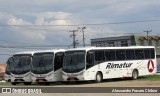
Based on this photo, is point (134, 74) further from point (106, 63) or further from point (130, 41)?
point (130, 41)

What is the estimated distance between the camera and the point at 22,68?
36.0 metres

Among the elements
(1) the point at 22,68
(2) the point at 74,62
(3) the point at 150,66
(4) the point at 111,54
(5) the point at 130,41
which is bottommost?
(3) the point at 150,66

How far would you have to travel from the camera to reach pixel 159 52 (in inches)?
4173

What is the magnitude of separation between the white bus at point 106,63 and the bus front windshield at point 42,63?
3.62ft

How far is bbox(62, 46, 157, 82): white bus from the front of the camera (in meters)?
33.6

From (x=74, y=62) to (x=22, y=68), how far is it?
15.8 feet

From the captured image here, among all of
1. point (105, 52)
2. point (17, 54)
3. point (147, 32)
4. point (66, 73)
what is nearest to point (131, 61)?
point (105, 52)

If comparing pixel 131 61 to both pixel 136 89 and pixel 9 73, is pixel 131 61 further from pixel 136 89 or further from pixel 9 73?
pixel 136 89

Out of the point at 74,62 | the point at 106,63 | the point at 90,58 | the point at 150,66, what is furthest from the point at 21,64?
the point at 150,66

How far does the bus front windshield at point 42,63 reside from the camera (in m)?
34.5

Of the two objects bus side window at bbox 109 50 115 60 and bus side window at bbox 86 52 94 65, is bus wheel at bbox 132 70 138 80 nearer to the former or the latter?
bus side window at bbox 109 50 115 60

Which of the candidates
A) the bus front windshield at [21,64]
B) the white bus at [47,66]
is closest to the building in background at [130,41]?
the bus front windshield at [21,64]

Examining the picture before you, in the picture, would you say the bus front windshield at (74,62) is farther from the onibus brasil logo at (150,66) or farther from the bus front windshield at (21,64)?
the onibus brasil logo at (150,66)

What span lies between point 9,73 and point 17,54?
226cm
